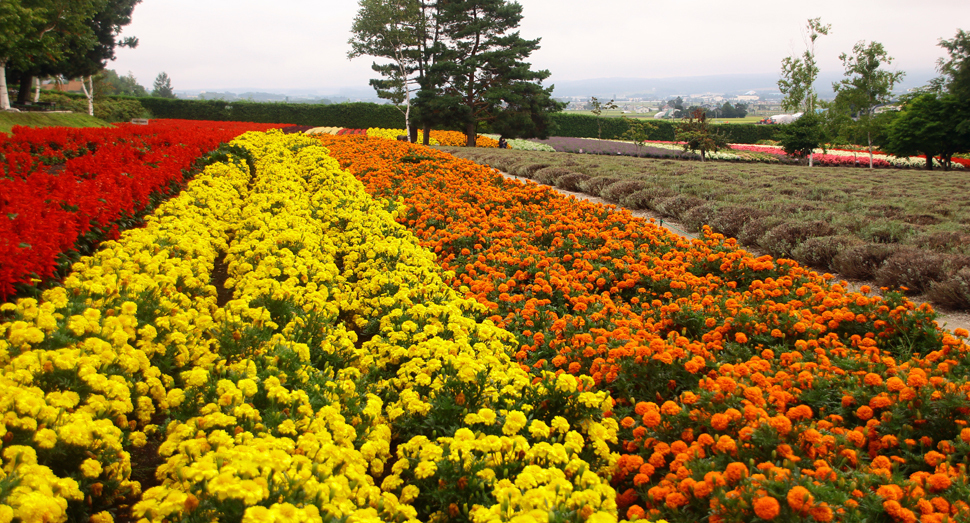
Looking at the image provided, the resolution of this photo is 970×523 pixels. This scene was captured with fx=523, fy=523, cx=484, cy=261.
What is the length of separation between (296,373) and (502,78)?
26.4 meters

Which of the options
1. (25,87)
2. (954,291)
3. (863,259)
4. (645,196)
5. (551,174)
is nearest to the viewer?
(954,291)

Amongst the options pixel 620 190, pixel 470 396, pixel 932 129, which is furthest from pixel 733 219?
pixel 932 129

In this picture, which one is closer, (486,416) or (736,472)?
(736,472)

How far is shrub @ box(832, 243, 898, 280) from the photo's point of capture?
5539mm

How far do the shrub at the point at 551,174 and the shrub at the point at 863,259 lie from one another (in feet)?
24.3

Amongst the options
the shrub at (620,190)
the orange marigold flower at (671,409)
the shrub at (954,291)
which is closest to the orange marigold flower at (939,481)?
the orange marigold flower at (671,409)

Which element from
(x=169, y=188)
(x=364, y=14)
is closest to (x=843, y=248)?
(x=169, y=188)

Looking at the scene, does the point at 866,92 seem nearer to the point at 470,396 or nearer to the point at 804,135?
the point at 804,135

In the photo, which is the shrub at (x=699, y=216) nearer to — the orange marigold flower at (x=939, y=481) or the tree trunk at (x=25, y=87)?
the orange marigold flower at (x=939, y=481)

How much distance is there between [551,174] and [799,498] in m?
11.6

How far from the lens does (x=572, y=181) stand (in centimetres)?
1223

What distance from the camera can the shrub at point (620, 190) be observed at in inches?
407

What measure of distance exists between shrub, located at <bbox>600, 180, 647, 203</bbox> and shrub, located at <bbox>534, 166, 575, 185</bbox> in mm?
2142

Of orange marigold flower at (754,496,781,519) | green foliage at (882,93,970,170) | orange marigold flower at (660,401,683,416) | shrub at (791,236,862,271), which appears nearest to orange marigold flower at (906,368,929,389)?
orange marigold flower at (660,401,683,416)
